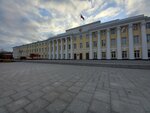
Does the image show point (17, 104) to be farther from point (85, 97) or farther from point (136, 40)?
point (136, 40)

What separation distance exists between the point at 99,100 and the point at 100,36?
92.8 feet

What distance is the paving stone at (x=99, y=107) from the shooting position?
85.0 inches

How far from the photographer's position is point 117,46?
25344mm

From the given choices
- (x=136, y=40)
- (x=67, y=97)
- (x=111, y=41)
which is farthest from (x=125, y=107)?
(x=111, y=41)

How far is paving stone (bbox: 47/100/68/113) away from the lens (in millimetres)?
2150

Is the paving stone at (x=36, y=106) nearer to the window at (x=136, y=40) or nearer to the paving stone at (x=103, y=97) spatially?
the paving stone at (x=103, y=97)

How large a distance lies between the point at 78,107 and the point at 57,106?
0.59m

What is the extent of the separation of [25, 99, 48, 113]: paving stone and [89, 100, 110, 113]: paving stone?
134 cm

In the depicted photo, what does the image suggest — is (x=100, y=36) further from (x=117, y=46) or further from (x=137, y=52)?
(x=137, y=52)

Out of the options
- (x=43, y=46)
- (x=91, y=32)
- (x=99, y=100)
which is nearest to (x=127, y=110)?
(x=99, y=100)

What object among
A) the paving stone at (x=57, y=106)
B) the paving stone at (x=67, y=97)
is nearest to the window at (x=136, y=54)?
the paving stone at (x=67, y=97)

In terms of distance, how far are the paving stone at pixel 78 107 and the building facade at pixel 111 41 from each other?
84.5ft

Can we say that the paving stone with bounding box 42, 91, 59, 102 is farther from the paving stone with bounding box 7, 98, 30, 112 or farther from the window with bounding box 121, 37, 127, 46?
the window with bounding box 121, 37, 127, 46

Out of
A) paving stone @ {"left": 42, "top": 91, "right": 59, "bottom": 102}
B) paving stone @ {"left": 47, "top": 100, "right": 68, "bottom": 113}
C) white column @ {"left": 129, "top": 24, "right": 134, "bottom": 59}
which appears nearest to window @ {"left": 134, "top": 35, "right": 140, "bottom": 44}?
white column @ {"left": 129, "top": 24, "right": 134, "bottom": 59}
